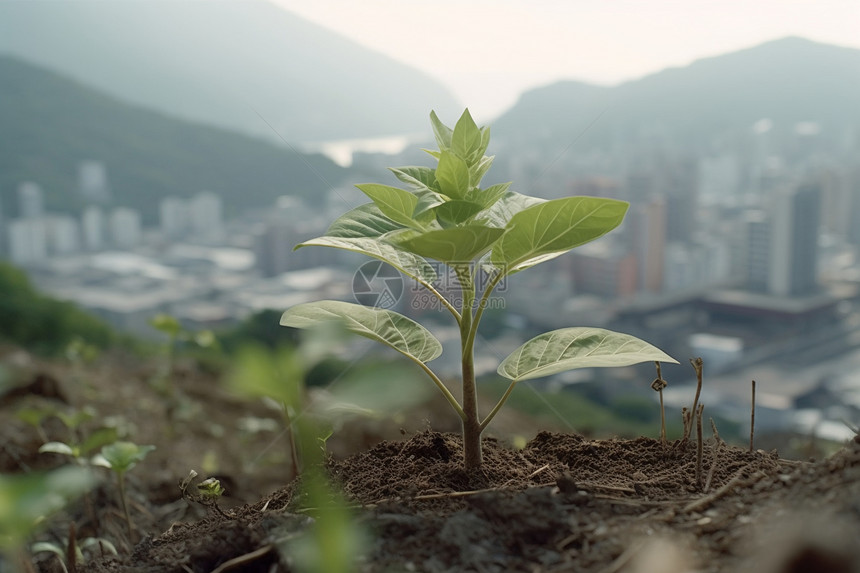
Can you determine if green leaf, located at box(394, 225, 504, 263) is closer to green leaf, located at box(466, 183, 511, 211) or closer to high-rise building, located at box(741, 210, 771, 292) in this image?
green leaf, located at box(466, 183, 511, 211)

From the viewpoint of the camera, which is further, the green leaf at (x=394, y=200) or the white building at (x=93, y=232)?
the white building at (x=93, y=232)

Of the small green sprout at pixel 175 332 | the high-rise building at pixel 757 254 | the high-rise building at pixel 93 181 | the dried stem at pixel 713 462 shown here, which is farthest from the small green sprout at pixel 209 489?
the high-rise building at pixel 93 181

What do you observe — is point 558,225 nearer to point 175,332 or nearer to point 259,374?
point 259,374

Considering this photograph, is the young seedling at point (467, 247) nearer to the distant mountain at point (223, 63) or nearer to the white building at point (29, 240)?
the distant mountain at point (223, 63)

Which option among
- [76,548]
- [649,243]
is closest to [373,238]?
[76,548]

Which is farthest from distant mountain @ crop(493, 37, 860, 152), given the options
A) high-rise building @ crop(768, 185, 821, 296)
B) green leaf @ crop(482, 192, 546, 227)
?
green leaf @ crop(482, 192, 546, 227)

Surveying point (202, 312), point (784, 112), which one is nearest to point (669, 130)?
point (784, 112)
